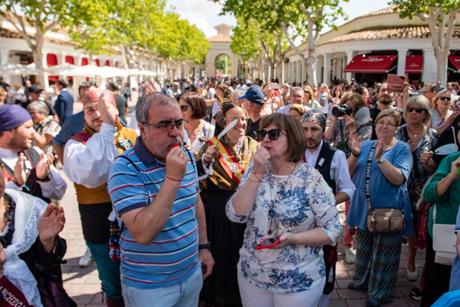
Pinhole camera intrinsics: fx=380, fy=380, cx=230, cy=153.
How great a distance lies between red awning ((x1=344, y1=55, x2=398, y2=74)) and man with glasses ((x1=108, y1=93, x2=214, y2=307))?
2638 cm

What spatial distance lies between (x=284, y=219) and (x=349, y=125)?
2.88 metres

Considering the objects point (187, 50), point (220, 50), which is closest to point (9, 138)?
point (187, 50)

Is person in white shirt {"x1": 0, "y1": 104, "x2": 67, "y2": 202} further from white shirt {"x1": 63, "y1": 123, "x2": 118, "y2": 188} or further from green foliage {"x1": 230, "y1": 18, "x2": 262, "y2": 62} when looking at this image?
green foliage {"x1": 230, "y1": 18, "x2": 262, "y2": 62}

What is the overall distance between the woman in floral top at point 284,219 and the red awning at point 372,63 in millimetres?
25850

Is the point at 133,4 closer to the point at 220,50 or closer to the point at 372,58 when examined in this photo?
the point at 372,58

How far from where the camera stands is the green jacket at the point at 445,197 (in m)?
2.91

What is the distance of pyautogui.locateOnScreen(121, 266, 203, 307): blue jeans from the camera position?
2109 mm

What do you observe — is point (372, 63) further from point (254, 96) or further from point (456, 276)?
point (456, 276)

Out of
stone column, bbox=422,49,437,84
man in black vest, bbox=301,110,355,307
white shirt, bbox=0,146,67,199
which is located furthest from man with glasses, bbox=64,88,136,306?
stone column, bbox=422,49,437,84

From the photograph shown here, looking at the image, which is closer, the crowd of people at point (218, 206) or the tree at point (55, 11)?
the crowd of people at point (218, 206)

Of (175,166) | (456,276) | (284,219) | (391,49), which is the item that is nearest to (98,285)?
(284,219)

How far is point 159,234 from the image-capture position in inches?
81.3

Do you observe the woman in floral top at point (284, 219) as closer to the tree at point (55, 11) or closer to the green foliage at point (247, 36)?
the tree at point (55, 11)

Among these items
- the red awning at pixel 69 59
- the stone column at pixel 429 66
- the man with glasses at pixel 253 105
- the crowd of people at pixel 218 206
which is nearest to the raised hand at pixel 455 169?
the crowd of people at pixel 218 206
